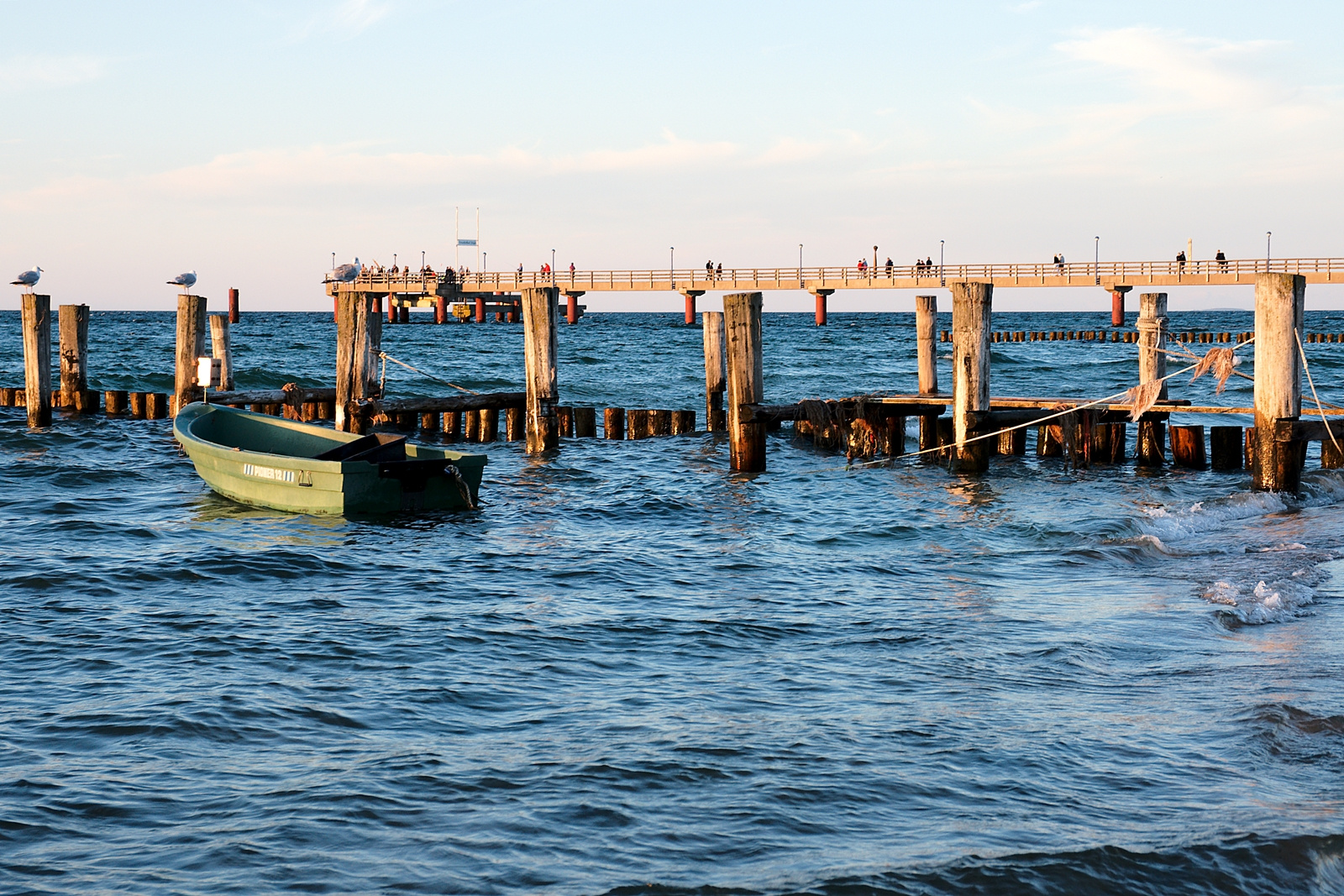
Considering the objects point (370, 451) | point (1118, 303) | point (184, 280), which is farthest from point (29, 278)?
point (1118, 303)

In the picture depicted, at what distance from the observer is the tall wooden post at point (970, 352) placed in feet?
58.7

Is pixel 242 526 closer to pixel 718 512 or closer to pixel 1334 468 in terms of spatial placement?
pixel 718 512

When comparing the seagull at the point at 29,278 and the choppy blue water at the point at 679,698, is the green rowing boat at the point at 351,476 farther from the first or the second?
the seagull at the point at 29,278

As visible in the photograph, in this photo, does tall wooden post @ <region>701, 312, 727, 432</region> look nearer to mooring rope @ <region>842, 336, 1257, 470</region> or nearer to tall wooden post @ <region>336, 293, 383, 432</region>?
mooring rope @ <region>842, 336, 1257, 470</region>

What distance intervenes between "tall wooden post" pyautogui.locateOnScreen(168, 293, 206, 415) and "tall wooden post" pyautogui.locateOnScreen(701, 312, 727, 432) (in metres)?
9.55

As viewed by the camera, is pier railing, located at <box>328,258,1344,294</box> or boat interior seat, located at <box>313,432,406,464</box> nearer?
boat interior seat, located at <box>313,432,406,464</box>

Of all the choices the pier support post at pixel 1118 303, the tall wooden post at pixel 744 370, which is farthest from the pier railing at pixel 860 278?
the tall wooden post at pixel 744 370

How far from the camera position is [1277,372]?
15.3 m

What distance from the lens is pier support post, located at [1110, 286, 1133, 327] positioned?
60.7 meters

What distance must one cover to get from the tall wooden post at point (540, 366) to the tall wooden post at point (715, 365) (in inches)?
132

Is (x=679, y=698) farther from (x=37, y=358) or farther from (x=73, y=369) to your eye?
(x=73, y=369)

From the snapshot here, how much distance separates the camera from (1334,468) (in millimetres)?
18359

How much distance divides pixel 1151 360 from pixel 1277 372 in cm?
513

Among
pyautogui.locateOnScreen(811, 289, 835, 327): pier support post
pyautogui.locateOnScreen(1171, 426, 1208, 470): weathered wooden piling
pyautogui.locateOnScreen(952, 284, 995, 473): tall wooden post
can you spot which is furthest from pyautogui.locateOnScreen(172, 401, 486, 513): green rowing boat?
pyautogui.locateOnScreen(811, 289, 835, 327): pier support post
